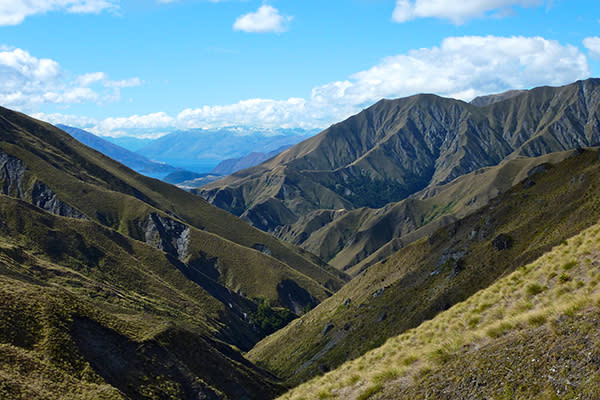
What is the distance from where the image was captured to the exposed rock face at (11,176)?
193125 mm

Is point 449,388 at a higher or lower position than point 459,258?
higher

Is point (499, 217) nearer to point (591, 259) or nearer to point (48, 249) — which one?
point (591, 259)

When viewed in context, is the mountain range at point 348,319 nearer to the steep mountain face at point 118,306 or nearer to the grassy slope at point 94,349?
the grassy slope at point 94,349

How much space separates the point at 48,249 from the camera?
4956 inches

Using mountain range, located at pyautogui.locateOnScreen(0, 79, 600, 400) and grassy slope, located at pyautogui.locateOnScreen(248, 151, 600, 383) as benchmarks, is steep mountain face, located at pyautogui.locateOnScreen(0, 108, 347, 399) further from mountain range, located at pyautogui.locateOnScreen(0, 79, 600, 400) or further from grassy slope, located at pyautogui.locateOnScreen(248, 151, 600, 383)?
grassy slope, located at pyautogui.locateOnScreen(248, 151, 600, 383)

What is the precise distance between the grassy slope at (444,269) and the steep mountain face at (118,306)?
678 inches

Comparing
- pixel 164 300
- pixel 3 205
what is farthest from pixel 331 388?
pixel 3 205

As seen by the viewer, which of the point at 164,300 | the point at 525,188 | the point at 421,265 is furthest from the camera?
the point at 164,300

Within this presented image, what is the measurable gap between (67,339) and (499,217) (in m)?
74.8

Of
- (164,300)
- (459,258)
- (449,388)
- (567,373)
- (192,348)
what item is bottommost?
(164,300)

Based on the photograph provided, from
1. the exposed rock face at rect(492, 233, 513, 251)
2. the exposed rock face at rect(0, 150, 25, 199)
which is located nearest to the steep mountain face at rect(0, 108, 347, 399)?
the exposed rock face at rect(0, 150, 25, 199)

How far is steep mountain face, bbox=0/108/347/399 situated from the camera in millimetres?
41062

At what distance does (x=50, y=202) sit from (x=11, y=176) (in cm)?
2741

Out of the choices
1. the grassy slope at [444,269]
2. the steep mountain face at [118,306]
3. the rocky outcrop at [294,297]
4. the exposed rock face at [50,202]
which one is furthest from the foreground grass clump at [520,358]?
the exposed rock face at [50,202]
